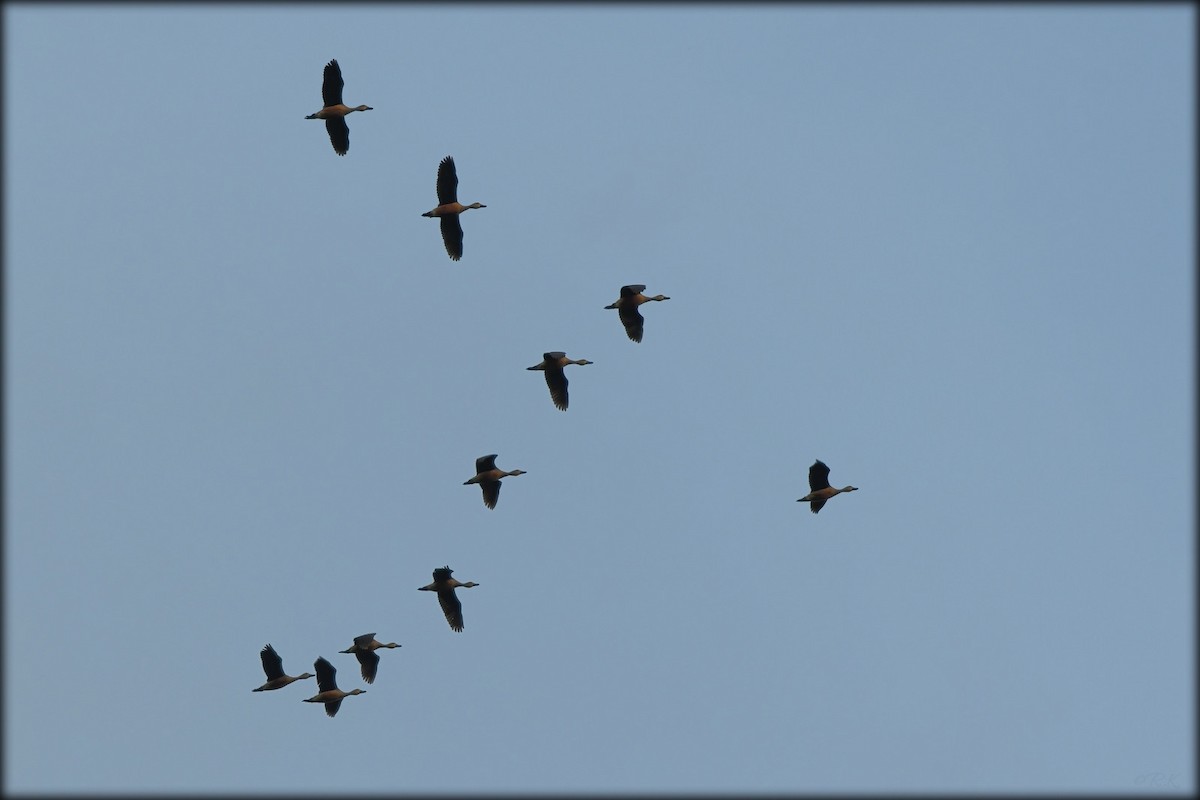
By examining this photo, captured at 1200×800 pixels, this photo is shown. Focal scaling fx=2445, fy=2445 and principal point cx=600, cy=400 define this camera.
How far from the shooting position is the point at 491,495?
66.1m

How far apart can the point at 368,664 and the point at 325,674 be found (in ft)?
4.55

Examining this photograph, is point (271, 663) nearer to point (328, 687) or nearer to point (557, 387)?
point (328, 687)

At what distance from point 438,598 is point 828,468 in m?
11.0

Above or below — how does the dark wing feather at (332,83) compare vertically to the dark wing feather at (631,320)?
above

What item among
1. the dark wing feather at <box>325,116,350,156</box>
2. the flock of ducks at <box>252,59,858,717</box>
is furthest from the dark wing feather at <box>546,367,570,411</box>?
the dark wing feather at <box>325,116,350,156</box>

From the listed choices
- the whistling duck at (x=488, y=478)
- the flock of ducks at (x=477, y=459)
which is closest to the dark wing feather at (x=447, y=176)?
the flock of ducks at (x=477, y=459)

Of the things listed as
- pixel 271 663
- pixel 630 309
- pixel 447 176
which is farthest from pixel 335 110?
pixel 271 663

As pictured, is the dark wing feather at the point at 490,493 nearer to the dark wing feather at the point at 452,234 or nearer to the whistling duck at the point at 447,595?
the whistling duck at the point at 447,595

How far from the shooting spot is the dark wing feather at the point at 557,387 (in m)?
65.6

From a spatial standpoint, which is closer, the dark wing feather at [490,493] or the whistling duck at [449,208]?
the whistling duck at [449,208]

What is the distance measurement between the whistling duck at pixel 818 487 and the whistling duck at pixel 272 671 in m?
14.5

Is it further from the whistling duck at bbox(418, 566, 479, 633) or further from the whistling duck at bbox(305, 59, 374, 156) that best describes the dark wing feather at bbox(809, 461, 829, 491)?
the whistling duck at bbox(305, 59, 374, 156)

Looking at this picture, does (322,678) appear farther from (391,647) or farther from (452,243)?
(452,243)

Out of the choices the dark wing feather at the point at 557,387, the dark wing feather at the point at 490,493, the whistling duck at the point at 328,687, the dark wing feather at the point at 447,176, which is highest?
the dark wing feather at the point at 447,176
